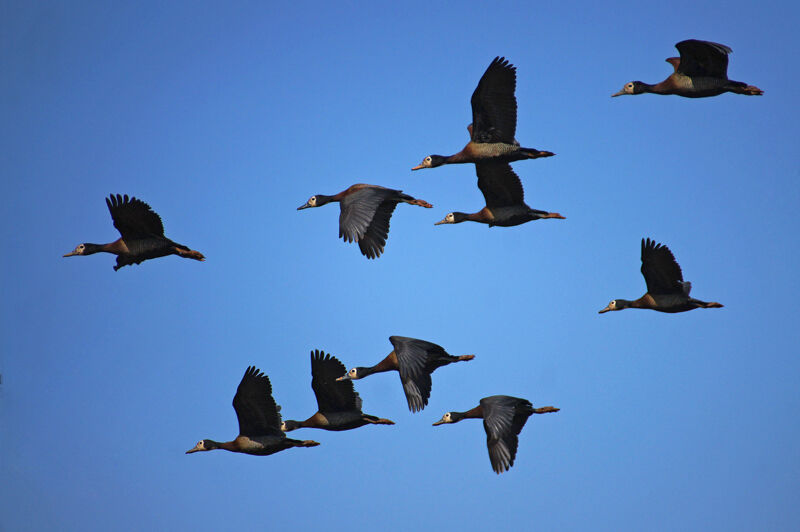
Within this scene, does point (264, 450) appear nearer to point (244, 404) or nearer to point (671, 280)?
point (244, 404)

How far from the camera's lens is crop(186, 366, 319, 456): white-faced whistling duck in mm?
25156

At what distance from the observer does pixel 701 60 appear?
79.8 feet

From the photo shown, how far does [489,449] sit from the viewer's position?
23.5 m

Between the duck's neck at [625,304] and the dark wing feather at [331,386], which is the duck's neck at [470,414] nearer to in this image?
the dark wing feather at [331,386]

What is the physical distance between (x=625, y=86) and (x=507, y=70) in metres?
3.48

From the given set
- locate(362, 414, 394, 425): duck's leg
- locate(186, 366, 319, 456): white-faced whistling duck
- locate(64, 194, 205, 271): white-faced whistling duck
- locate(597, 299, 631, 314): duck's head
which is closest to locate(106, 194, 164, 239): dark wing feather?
locate(64, 194, 205, 271): white-faced whistling duck

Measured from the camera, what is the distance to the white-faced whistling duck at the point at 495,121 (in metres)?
24.3

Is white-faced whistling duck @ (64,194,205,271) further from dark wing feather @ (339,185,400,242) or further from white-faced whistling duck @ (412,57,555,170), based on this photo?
white-faced whistling duck @ (412,57,555,170)

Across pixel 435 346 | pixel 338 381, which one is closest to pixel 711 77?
pixel 435 346

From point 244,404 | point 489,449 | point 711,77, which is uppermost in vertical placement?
point 711,77

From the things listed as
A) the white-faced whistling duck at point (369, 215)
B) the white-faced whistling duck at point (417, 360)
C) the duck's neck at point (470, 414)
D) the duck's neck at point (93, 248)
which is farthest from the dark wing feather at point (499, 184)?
the duck's neck at point (93, 248)

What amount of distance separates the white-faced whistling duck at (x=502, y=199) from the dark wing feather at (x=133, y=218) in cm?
747

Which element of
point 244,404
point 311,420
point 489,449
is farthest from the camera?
point 311,420

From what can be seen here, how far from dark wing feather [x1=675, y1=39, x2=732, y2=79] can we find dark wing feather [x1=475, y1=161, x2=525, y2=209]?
14.8 ft
